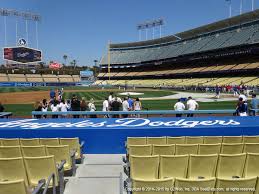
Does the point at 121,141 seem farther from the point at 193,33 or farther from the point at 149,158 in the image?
the point at 193,33

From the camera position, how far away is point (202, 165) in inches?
232

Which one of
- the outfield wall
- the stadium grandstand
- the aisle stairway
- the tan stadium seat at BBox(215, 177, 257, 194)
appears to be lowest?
the aisle stairway

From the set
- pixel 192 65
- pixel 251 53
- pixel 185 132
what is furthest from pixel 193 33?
pixel 185 132

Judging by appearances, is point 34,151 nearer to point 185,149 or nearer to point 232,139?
point 185,149

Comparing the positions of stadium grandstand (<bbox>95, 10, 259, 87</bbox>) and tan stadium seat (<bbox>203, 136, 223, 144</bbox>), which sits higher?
stadium grandstand (<bbox>95, 10, 259, 87</bbox>)

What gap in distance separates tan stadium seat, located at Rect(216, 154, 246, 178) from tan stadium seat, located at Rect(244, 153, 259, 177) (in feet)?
0.23

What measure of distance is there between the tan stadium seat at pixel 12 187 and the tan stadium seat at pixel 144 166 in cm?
218

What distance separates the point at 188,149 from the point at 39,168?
3105mm

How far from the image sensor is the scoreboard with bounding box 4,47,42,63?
103875 millimetres

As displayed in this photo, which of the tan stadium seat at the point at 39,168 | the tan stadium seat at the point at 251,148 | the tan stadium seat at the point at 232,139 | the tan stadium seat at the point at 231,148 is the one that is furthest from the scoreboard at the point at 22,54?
the tan stadium seat at the point at 251,148

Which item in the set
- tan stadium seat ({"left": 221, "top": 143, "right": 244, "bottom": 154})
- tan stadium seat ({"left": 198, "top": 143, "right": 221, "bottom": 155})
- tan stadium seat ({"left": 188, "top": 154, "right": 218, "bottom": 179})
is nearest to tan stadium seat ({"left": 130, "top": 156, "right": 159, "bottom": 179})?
tan stadium seat ({"left": 188, "top": 154, "right": 218, "bottom": 179})

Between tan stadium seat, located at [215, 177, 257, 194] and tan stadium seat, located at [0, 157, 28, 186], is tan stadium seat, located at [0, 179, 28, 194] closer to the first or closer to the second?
tan stadium seat, located at [0, 157, 28, 186]

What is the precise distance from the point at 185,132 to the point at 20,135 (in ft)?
17.2

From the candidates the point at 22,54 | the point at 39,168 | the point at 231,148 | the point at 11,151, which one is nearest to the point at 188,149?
the point at 231,148
